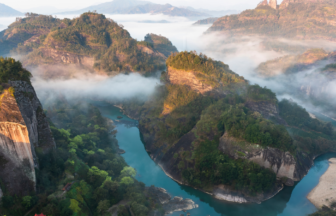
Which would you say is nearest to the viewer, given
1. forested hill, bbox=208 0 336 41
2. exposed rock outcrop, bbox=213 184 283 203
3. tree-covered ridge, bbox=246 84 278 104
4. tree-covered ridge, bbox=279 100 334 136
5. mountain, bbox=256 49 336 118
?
exposed rock outcrop, bbox=213 184 283 203

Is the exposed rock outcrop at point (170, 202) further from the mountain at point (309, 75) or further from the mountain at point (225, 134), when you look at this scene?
the mountain at point (309, 75)

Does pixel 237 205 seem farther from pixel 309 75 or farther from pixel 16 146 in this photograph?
pixel 309 75

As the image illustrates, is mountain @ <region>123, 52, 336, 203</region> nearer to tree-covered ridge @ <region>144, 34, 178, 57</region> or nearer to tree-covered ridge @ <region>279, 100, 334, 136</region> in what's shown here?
tree-covered ridge @ <region>279, 100, 334, 136</region>

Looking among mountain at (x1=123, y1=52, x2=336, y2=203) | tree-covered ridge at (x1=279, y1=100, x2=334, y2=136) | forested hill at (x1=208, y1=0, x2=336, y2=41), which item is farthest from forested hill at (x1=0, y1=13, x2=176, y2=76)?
forested hill at (x1=208, y1=0, x2=336, y2=41)

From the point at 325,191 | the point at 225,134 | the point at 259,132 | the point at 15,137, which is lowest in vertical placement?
the point at 325,191

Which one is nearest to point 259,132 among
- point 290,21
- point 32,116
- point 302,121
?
point 302,121

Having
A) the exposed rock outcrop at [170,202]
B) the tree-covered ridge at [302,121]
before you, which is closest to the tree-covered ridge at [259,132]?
the exposed rock outcrop at [170,202]

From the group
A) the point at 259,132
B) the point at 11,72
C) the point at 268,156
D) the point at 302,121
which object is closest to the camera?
the point at 11,72
